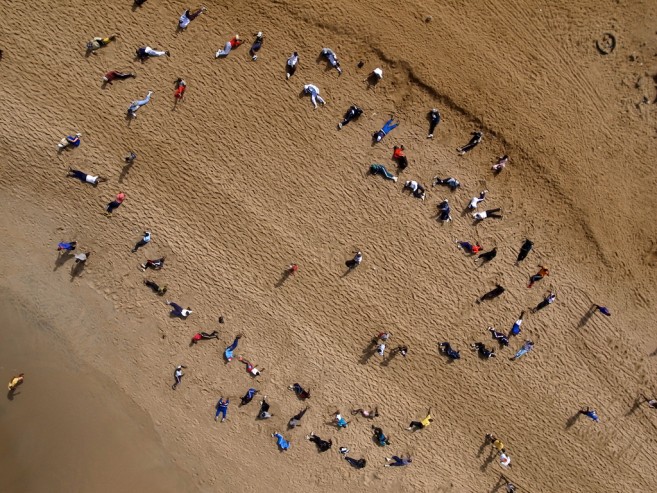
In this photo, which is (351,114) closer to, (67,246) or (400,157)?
(400,157)

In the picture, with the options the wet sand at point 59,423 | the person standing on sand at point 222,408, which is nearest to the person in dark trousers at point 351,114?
the person standing on sand at point 222,408

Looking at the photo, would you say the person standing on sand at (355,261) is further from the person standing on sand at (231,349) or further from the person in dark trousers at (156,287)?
the person in dark trousers at (156,287)

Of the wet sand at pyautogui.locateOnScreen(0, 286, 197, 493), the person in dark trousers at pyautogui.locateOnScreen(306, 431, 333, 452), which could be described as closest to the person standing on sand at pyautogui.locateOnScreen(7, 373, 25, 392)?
the wet sand at pyautogui.locateOnScreen(0, 286, 197, 493)

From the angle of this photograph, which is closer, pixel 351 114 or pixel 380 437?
pixel 351 114

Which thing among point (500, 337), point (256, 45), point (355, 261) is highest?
point (256, 45)

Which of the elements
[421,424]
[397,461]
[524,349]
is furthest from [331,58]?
[397,461]

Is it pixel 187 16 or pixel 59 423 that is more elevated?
pixel 187 16

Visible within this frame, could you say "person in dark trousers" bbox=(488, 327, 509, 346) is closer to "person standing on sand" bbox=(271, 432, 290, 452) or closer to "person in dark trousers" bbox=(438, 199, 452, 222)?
"person in dark trousers" bbox=(438, 199, 452, 222)
